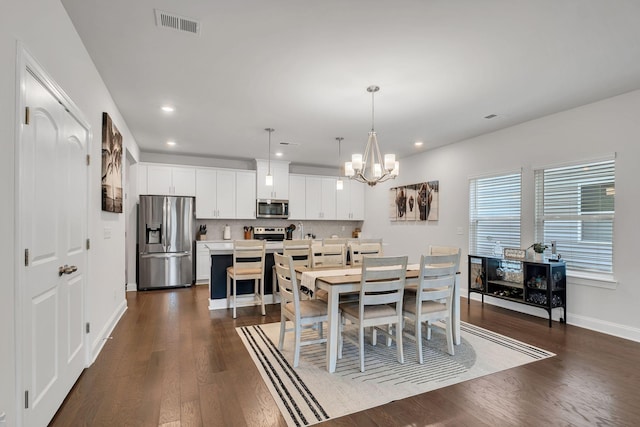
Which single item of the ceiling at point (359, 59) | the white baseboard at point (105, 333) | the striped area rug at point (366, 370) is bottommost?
the striped area rug at point (366, 370)

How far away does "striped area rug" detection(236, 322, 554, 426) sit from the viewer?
2305 mm

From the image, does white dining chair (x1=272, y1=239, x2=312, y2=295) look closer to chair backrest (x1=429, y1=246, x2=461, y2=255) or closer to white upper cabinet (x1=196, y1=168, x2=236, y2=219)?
chair backrest (x1=429, y1=246, x2=461, y2=255)

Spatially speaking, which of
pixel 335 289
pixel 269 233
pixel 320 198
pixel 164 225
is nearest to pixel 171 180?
pixel 164 225

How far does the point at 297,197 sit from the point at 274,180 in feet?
2.28

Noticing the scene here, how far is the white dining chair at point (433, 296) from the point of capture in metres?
3.00

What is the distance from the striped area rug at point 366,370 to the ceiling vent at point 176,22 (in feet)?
9.02

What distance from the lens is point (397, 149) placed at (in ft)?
20.9

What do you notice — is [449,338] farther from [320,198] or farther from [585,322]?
[320,198]

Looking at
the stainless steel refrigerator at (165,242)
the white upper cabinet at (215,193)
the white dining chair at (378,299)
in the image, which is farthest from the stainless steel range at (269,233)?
the white dining chair at (378,299)

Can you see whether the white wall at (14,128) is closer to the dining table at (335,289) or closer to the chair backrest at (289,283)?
the chair backrest at (289,283)

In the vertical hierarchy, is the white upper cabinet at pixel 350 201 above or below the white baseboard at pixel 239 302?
above

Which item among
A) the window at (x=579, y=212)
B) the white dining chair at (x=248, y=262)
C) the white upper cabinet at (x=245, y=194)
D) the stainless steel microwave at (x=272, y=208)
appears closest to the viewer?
the window at (x=579, y=212)

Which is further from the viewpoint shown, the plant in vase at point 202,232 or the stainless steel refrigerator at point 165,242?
the plant in vase at point 202,232

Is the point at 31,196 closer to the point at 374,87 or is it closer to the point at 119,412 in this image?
the point at 119,412
